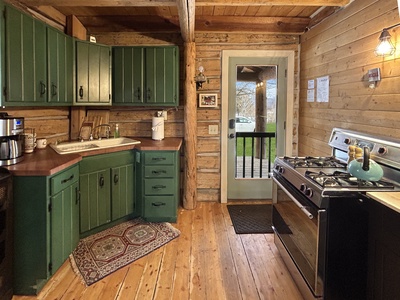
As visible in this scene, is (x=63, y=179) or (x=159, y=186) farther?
(x=159, y=186)

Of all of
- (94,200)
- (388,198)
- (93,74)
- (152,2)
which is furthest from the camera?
(93,74)

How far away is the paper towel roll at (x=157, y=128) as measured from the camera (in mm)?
Result: 3775

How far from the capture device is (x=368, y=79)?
2.50 meters

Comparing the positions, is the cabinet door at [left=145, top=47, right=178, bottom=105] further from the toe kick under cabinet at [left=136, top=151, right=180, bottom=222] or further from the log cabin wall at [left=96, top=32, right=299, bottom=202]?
the toe kick under cabinet at [left=136, top=151, right=180, bottom=222]

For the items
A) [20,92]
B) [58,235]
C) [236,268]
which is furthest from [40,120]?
[236,268]

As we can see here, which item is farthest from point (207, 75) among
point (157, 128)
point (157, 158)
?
point (157, 158)

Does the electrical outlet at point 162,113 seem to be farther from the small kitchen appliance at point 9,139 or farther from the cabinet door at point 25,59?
the small kitchen appliance at point 9,139

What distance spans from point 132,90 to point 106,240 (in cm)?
178

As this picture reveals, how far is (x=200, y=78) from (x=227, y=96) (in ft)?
1.58

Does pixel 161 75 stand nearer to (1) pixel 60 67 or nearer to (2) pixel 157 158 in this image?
(2) pixel 157 158

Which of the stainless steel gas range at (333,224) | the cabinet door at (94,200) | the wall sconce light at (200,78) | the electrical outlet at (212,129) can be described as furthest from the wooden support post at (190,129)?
the stainless steel gas range at (333,224)

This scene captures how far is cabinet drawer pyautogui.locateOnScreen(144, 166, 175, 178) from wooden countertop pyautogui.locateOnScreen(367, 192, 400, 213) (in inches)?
82.9

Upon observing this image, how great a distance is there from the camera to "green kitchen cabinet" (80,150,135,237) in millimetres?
2916

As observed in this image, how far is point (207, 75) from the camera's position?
411 centimetres
